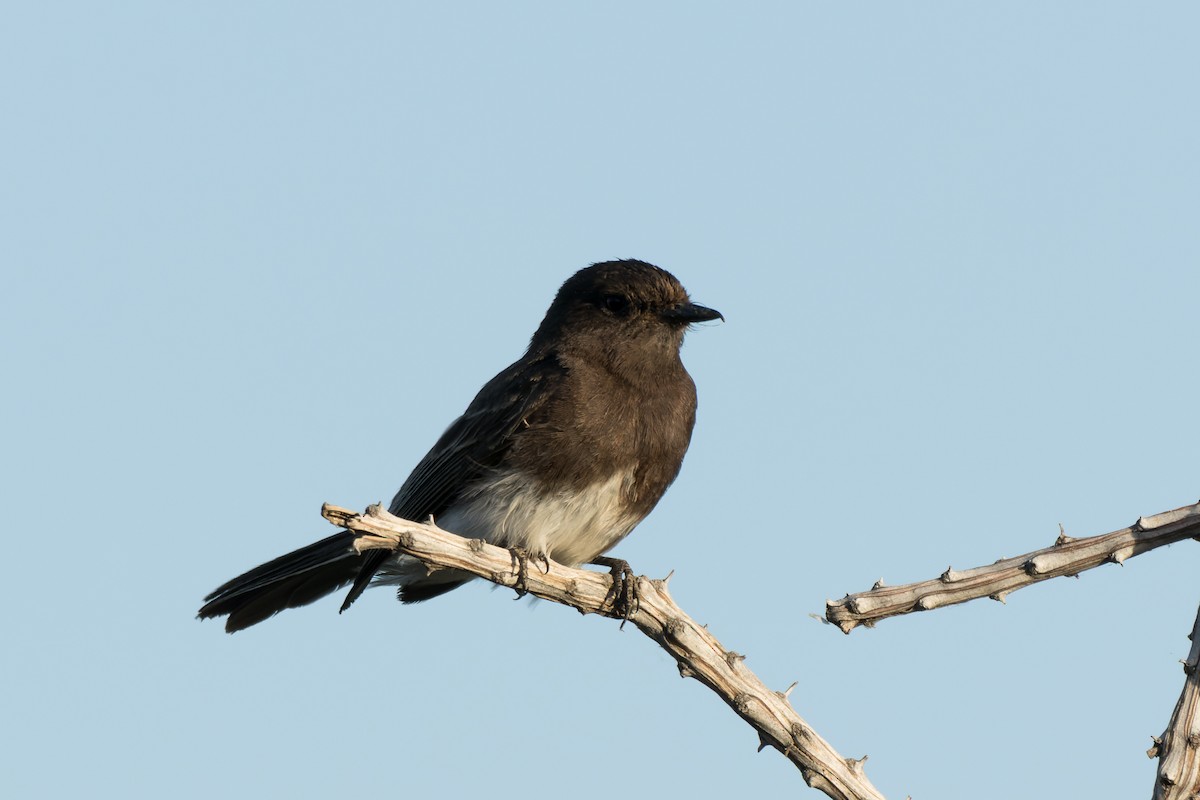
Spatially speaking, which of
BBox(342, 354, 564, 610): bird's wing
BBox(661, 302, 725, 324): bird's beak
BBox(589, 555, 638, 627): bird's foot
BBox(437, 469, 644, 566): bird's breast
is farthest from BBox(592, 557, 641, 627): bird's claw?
BBox(661, 302, 725, 324): bird's beak

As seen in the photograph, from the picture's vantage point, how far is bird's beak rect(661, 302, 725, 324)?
961 cm

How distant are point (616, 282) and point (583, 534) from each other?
1.99 metres

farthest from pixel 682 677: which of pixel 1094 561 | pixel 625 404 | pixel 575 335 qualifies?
pixel 575 335

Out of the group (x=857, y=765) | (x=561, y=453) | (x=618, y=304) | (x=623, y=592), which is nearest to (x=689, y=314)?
(x=618, y=304)

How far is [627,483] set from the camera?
9.02m

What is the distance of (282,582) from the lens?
9.44 metres

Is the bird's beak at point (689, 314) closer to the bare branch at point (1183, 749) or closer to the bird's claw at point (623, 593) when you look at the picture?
the bird's claw at point (623, 593)

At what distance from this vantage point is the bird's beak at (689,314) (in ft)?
31.5

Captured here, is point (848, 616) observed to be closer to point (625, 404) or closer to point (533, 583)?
point (533, 583)

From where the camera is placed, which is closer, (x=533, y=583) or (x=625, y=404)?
(x=533, y=583)

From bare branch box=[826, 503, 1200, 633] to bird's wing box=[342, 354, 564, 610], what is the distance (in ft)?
13.4

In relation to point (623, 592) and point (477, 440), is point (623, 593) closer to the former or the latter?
point (623, 592)

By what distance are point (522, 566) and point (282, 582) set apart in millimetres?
2739

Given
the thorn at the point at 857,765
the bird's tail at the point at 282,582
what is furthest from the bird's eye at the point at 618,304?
the thorn at the point at 857,765
